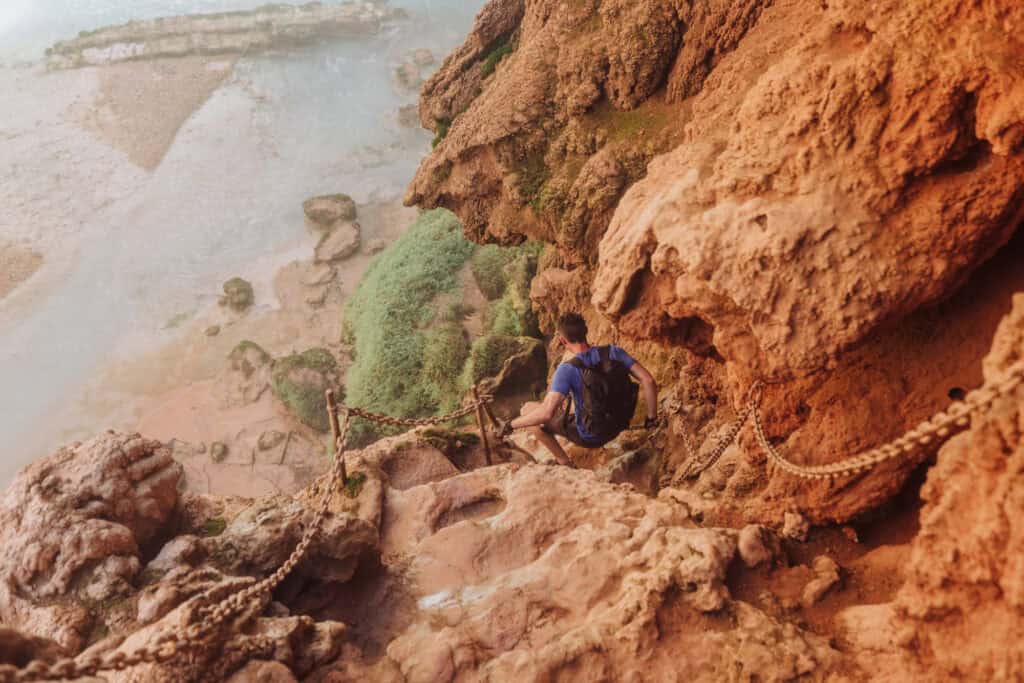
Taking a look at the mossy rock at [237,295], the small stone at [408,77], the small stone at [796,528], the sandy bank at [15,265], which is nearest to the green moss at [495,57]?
the small stone at [796,528]

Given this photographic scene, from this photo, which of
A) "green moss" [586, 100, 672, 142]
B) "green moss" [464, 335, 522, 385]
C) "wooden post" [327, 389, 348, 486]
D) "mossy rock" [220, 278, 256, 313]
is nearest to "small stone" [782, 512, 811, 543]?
"wooden post" [327, 389, 348, 486]

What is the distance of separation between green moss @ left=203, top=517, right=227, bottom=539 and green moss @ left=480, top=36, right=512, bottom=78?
716 cm

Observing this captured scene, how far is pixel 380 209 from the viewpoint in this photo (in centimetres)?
2198

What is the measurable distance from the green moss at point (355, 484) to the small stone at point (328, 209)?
16.5 m

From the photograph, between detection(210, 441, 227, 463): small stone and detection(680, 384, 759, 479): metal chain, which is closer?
detection(680, 384, 759, 479): metal chain

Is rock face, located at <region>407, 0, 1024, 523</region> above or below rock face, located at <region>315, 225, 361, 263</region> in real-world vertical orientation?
above

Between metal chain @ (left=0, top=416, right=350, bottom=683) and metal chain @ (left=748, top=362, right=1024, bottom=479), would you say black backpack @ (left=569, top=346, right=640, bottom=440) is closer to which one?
metal chain @ (left=748, top=362, right=1024, bottom=479)

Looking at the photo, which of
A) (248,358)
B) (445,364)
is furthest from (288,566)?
(248,358)

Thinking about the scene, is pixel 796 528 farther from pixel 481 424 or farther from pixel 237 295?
pixel 237 295

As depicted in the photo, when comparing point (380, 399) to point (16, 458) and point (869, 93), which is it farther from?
point (869, 93)

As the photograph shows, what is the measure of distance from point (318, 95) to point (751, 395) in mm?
28130

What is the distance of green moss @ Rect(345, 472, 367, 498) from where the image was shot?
567 centimetres

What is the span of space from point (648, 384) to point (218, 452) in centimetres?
1216

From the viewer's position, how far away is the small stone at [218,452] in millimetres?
14789
